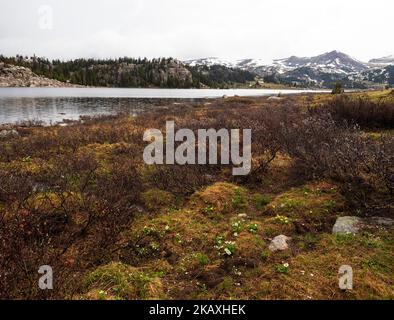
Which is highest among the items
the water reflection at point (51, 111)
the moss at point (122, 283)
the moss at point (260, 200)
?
the water reflection at point (51, 111)

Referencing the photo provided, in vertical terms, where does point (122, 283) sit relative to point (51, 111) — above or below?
below

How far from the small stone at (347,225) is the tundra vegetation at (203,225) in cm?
33

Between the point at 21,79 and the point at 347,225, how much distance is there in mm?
191098

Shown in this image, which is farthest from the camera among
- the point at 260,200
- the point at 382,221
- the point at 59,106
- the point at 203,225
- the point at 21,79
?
the point at 21,79

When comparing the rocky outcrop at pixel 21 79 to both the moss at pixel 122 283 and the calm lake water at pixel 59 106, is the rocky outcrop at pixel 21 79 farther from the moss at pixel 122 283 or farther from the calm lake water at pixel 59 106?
the moss at pixel 122 283

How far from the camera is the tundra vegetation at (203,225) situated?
7477 millimetres

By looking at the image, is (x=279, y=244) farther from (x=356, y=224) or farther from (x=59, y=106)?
(x=59, y=106)

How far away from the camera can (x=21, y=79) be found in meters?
169

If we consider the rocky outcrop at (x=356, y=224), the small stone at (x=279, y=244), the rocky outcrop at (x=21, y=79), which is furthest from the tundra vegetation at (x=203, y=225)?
the rocky outcrop at (x=21, y=79)

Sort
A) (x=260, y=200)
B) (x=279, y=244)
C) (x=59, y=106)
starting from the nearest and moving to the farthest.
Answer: (x=279, y=244)
(x=260, y=200)
(x=59, y=106)

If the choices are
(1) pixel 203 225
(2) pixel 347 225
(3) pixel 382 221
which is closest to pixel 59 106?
(1) pixel 203 225

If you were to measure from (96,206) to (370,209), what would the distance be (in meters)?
9.31

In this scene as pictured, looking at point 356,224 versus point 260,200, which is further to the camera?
point 260,200

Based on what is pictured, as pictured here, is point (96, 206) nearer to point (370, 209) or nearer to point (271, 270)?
point (271, 270)
